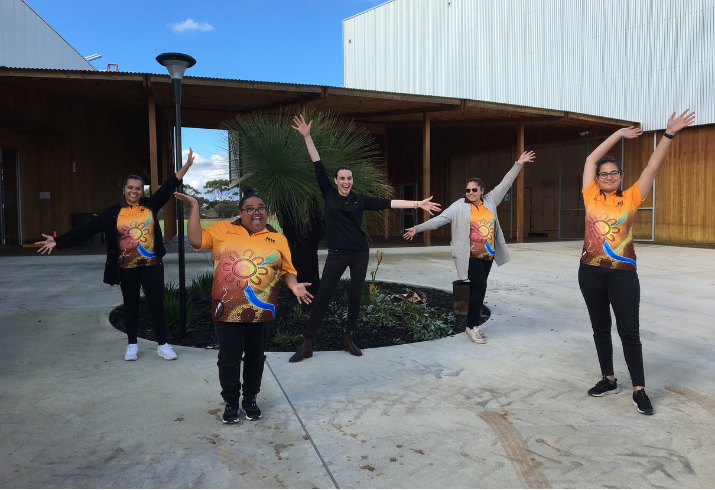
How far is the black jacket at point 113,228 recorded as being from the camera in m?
3.85

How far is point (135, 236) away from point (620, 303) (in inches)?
136

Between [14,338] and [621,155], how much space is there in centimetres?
1666

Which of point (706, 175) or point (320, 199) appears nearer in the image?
point (320, 199)

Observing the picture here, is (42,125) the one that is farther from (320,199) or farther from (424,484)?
(424,484)

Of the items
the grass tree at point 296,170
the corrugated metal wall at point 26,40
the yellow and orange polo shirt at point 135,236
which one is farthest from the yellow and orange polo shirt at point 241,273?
the corrugated metal wall at point 26,40

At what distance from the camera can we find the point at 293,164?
18.3 feet

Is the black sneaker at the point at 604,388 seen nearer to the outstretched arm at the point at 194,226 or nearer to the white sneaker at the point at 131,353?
the outstretched arm at the point at 194,226

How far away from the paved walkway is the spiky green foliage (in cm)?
193

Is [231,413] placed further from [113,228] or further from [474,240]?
[474,240]

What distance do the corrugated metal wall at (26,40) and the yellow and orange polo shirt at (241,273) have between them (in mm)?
15034

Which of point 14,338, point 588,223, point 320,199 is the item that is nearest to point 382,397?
point 588,223

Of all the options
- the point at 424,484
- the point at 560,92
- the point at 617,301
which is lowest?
the point at 424,484

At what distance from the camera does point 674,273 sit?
29.8ft

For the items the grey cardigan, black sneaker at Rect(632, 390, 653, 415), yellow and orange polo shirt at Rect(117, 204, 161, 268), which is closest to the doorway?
yellow and orange polo shirt at Rect(117, 204, 161, 268)
